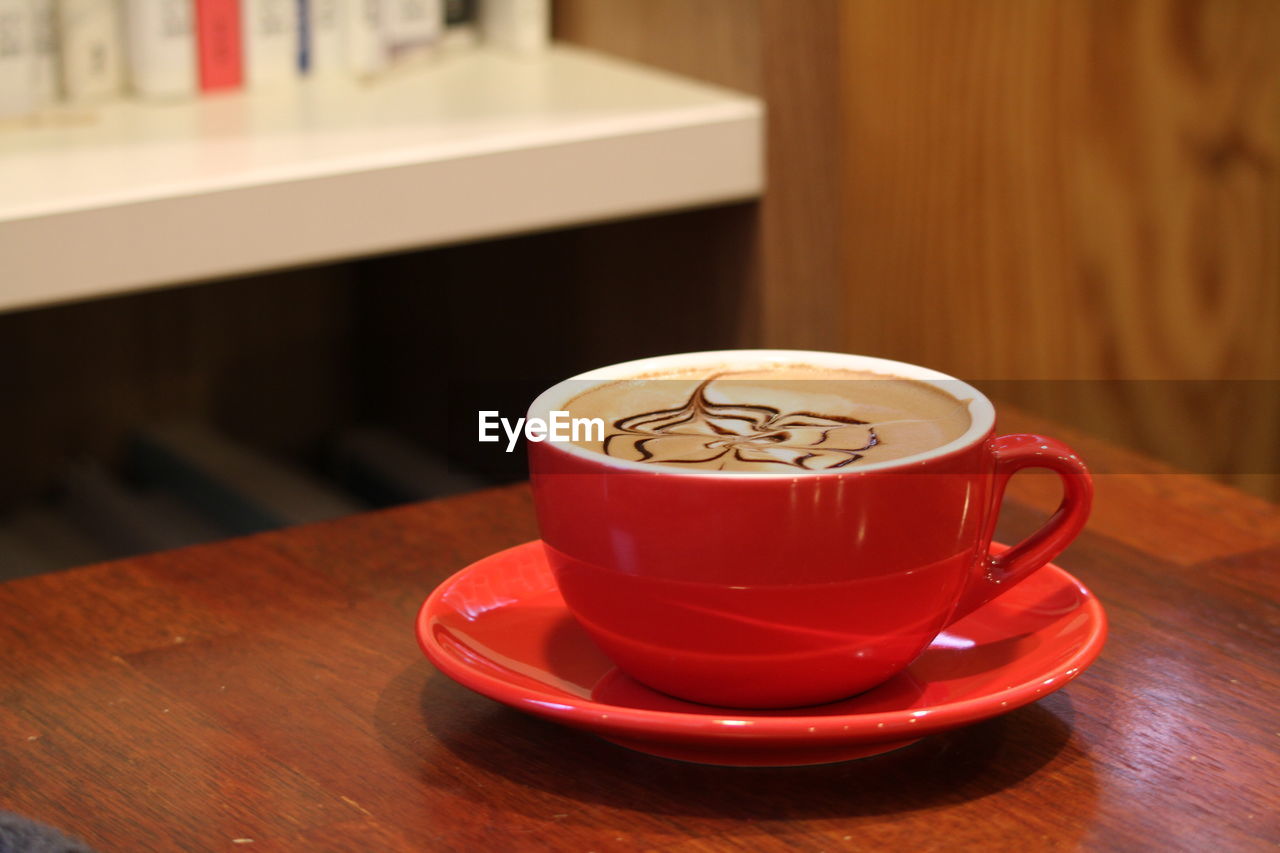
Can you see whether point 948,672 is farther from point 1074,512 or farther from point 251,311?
point 251,311

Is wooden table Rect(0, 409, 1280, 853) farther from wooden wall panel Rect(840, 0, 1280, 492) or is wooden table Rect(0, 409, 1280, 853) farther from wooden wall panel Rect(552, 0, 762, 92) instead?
wooden wall panel Rect(552, 0, 762, 92)

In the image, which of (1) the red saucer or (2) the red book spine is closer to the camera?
(1) the red saucer

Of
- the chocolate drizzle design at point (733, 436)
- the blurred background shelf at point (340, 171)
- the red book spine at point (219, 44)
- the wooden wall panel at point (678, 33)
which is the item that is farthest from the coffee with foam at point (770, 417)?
the red book spine at point (219, 44)

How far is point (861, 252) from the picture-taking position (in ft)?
4.17

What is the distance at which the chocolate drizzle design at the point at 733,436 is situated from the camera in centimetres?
45

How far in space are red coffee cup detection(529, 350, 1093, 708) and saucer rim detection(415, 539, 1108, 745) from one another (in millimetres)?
16

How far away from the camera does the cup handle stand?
46cm

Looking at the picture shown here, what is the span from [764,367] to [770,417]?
5 cm

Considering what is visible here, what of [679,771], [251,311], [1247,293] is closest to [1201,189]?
[1247,293]

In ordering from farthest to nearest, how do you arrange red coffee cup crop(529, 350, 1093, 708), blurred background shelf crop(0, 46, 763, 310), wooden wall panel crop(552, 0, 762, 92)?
wooden wall panel crop(552, 0, 762, 92) < blurred background shelf crop(0, 46, 763, 310) < red coffee cup crop(529, 350, 1093, 708)

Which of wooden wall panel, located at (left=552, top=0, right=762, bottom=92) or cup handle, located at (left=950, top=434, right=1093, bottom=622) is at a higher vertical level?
wooden wall panel, located at (left=552, top=0, right=762, bottom=92)

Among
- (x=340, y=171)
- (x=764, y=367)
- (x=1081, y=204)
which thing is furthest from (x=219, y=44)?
(x=764, y=367)

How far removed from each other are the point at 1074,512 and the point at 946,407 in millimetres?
52

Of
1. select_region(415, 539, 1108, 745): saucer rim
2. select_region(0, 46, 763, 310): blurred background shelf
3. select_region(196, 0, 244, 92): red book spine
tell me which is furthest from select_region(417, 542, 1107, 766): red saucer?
select_region(196, 0, 244, 92): red book spine
